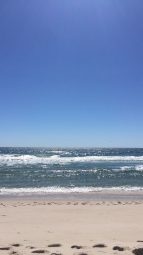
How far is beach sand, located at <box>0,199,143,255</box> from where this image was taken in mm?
6859

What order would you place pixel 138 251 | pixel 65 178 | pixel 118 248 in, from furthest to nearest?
pixel 65 178 → pixel 118 248 → pixel 138 251

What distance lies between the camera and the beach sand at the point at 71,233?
6.86 metres

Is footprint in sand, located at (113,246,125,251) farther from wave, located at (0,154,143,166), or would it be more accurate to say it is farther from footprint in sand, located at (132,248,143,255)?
wave, located at (0,154,143,166)

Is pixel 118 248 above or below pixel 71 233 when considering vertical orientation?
above

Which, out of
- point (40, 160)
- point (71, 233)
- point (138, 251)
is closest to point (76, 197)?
point (71, 233)

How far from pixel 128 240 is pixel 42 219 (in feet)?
15.1

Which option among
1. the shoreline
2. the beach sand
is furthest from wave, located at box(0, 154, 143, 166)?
the beach sand

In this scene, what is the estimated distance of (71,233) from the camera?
8.92 meters

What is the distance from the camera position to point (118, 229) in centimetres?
970

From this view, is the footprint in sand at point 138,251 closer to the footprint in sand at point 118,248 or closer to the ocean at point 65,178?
A: the footprint in sand at point 118,248

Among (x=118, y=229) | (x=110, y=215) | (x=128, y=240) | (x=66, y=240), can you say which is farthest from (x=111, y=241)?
(x=110, y=215)

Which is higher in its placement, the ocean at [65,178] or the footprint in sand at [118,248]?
the footprint in sand at [118,248]

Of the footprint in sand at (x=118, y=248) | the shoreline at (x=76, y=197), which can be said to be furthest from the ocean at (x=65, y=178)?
the footprint in sand at (x=118, y=248)

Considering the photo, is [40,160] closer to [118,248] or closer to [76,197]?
[76,197]
